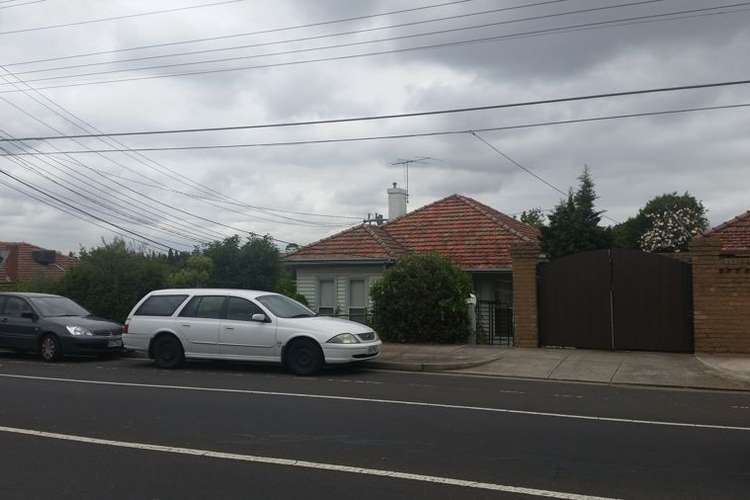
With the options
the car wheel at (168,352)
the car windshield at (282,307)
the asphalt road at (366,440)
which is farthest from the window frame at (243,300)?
the asphalt road at (366,440)

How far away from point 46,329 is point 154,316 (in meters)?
2.83

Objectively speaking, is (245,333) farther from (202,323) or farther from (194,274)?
(194,274)

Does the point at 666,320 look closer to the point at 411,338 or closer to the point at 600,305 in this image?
the point at 600,305

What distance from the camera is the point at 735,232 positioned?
819 inches

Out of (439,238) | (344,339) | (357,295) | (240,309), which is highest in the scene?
(439,238)

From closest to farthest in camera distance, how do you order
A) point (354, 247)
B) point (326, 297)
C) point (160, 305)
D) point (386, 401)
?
point (386, 401)
point (160, 305)
point (354, 247)
point (326, 297)

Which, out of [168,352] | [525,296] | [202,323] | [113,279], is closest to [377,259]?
[525,296]

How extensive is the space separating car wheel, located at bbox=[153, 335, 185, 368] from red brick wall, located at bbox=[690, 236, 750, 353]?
10220mm

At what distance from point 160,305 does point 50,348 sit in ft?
9.68

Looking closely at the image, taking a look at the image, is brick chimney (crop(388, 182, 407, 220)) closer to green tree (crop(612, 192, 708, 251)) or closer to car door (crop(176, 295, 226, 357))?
car door (crop(176, 295, 226, 357))

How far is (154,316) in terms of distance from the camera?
45.8 ft

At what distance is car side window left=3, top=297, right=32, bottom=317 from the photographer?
1562 centimetres

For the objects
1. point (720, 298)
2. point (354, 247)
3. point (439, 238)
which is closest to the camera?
point (720, 298)

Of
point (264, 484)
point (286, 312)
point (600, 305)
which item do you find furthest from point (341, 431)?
point (600, 305)
